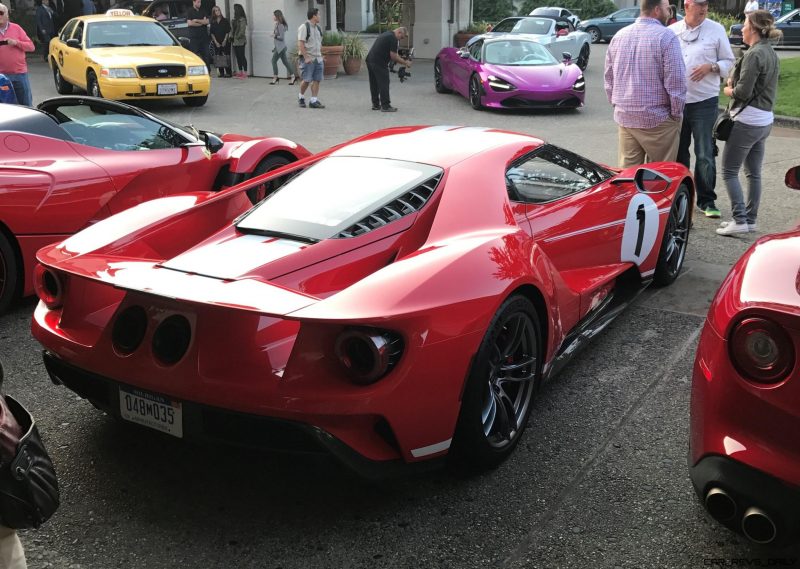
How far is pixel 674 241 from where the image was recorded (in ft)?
18.4

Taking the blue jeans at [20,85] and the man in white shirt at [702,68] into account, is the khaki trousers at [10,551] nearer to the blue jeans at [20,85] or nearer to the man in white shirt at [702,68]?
the man in white shirt at [702,68]

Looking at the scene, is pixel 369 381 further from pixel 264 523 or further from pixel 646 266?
pixel 646 266

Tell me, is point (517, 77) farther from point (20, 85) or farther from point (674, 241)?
point (674, 241)

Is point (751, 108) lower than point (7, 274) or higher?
higher

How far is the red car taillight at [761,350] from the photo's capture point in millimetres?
2311

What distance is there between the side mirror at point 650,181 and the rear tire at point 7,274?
12.2 feet

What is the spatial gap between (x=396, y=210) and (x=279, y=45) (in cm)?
1568

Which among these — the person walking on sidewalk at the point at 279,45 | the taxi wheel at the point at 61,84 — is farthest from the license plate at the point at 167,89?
the person walking on sidewalk at the point at 279,45

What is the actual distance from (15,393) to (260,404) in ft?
6.37

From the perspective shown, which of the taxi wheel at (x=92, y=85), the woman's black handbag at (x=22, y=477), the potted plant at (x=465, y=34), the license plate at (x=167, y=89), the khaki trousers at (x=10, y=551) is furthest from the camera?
the potted plant at (x=465, y=34)

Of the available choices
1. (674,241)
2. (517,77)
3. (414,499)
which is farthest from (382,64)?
(414,499)

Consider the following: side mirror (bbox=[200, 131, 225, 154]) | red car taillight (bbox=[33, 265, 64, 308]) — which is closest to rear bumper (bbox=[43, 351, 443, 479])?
red car taillight (bbox=[33, 265, 64, 308])

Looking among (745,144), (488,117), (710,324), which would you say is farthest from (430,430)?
(488,117)

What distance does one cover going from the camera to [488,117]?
14.5 metres
